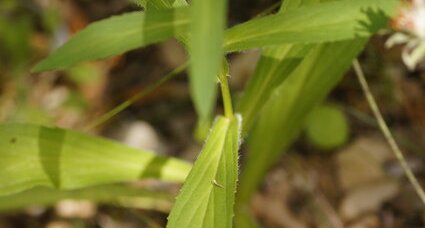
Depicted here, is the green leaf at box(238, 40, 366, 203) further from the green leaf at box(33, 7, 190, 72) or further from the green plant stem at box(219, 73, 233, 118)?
the green leaf at box(33, 7, 190, 72)

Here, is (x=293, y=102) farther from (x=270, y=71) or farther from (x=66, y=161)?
(x=66, y=161)

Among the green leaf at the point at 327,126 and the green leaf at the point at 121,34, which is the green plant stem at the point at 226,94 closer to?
the green leaf at the point at 121,34

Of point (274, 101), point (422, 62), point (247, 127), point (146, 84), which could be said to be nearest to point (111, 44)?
point (247, 127)

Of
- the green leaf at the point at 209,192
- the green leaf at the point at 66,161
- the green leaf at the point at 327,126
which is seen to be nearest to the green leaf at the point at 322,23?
the green leaf at the point at 209,192

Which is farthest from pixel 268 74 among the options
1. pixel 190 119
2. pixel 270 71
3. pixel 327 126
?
pixel 190 119

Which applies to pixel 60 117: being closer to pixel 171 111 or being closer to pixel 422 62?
pixel 171 111

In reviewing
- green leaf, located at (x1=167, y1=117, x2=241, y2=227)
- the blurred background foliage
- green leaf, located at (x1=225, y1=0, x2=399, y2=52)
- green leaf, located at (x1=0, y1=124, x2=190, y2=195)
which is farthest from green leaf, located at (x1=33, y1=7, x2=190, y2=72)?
the blurred background foliage
